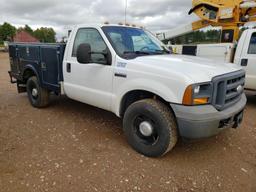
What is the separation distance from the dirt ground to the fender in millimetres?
712

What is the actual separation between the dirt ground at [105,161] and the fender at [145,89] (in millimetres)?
712

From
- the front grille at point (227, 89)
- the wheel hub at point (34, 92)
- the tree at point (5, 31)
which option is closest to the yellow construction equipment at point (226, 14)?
the front grille at point (227, 89)

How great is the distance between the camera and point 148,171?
2857 mm

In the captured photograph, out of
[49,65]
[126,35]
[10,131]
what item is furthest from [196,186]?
[49,65]

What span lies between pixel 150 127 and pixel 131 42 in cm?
154

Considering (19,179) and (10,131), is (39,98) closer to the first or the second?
(10,131)

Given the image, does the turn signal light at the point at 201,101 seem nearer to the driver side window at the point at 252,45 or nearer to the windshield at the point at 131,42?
the windshield at the point at 131,42

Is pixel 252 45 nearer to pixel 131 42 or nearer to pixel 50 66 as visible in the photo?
pixel 131 42

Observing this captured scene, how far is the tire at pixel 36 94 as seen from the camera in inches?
199

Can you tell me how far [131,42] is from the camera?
3770 mm

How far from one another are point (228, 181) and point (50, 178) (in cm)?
216

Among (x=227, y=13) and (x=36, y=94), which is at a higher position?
(x=227, y=13)

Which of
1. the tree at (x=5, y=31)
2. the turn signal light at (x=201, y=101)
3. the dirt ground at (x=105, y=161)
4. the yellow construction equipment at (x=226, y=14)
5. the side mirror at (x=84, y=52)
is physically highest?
the tree at (x=5, y=31)

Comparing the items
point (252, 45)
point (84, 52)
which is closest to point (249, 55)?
point (252, 45)
